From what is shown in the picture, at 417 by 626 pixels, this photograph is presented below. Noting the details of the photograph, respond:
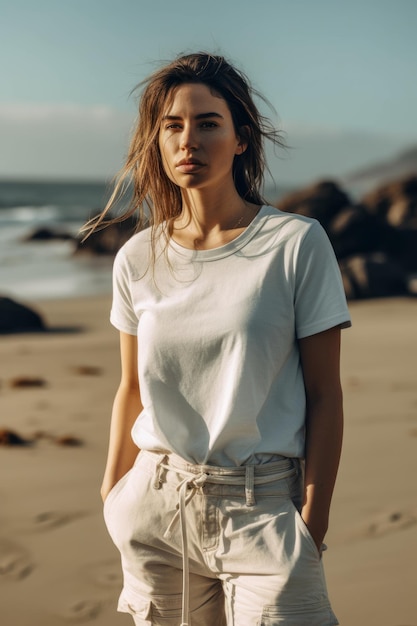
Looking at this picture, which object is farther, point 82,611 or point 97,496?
point 97,496

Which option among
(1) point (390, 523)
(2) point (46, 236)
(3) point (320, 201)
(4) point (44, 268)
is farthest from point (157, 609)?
(2) point (46, 236)

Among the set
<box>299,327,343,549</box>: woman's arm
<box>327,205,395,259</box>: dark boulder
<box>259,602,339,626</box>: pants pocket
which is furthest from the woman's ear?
<box>327,205,395,259</box>: dark boulder

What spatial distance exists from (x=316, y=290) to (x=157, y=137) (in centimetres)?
56

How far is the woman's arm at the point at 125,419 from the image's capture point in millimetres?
2230

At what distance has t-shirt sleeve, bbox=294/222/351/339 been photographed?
6.18 feet

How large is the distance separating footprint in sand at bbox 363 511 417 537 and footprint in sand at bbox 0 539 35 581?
1.49 metres

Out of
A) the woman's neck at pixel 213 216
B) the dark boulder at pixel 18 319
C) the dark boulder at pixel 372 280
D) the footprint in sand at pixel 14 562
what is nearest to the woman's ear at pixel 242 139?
the woman's neck at pixel 213 216

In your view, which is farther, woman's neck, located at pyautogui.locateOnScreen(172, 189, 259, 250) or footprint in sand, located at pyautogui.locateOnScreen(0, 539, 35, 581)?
footprint in sand, located at pyautogui.locateOnScreen(0, 539, 35, 581)

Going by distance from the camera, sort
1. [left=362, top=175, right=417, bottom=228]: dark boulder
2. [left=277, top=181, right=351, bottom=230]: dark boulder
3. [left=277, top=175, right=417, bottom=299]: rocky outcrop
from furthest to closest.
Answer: [left=362, top=175, right=417, bottom=228]: dark boulder < [left=277, top=181, right=351, bottom=230]: dark boulder < [left=277, top=175, right=417, bottom=299]: rocky outcrop

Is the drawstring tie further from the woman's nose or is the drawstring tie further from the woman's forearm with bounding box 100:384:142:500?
the woman's nose

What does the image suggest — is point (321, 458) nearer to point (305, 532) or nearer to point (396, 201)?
point (305, 532)

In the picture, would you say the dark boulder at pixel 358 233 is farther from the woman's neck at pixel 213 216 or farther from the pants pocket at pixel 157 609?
the pants pocket at pixel 157 609

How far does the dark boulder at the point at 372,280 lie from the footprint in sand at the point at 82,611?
8204mm

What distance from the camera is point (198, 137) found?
1.99 m
